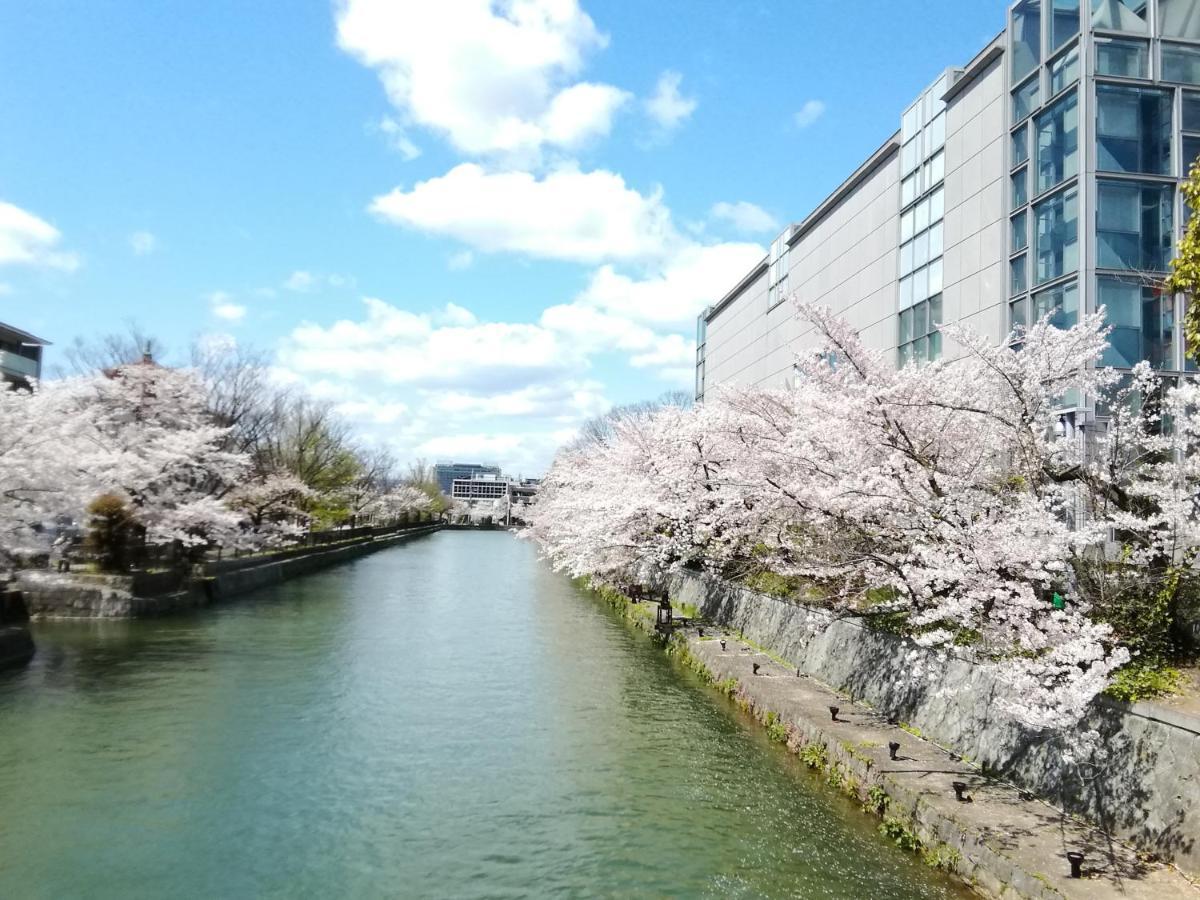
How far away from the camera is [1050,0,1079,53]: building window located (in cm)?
2430

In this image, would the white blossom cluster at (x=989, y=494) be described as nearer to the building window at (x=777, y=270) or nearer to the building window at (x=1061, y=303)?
the building window at (x=1061, y=303)

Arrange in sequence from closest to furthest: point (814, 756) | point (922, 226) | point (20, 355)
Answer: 1. point (814, 756)
2. point (922, 226)
3. point (20, 355)

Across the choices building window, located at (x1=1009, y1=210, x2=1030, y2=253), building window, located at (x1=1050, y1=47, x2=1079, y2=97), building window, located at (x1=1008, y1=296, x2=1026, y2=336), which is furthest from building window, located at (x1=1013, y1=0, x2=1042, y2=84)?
building window, located at (x1=1008, y1=296, x2=1026, y2=336)

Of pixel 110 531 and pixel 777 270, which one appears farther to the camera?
pixel 777 270

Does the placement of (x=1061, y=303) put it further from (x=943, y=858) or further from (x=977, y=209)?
(x=943, y=858)

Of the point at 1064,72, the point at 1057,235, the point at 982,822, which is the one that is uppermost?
the point at 1064,72

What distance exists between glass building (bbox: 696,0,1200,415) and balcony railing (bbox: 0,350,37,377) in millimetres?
44433

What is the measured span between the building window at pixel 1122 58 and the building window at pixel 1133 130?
1.54ft

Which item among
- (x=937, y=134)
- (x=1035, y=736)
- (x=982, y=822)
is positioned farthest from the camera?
(x=937, y=134)

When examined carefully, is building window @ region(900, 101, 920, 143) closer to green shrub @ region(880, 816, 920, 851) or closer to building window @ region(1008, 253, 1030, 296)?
building window @ region(1008, 253, 1030, 296)

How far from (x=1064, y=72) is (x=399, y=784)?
82.5 ft

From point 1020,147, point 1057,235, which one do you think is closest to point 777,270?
point 1020,147

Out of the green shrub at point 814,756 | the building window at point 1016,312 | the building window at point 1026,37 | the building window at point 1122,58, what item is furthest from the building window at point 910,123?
the green shrub at point 814,756

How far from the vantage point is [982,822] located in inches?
352
